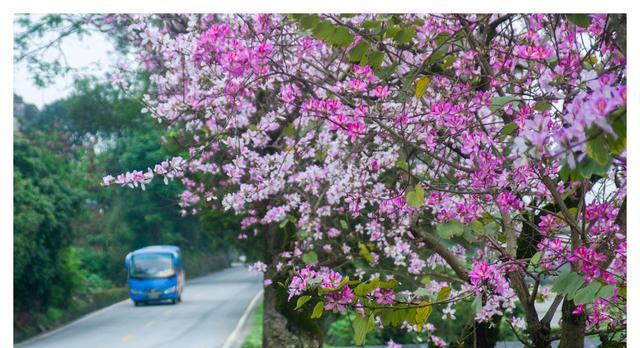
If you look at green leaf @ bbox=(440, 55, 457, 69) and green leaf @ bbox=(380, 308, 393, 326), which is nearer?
green leaf @ bbox=(380, 308, 393, 326)

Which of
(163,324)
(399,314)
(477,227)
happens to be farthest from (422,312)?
(163,324)

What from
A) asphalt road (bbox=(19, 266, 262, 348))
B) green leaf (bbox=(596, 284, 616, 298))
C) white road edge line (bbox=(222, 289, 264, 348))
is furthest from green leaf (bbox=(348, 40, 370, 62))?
asphalt road (bbox=(19, 266, 262, 348))

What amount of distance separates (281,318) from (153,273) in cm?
1165

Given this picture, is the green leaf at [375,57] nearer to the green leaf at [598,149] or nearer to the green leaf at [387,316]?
the green leaf at [387,316]

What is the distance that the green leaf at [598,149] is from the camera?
4.68ft

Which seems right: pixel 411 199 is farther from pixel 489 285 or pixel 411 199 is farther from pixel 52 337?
pixel 52 337

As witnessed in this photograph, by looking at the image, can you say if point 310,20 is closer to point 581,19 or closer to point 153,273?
point 581,19

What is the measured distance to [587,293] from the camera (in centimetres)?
205

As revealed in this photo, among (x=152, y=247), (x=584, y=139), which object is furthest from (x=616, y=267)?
(x=152, y=247)

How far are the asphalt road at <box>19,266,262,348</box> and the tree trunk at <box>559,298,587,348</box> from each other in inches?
342

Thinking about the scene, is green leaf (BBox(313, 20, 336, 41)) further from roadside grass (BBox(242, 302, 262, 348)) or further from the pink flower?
roadside grass (BBox(242, 302, 262, 348))

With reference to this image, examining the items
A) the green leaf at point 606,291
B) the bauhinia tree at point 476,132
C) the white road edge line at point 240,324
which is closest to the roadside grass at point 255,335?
the white road edge line at point 240,324

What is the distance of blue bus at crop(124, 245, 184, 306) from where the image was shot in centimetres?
1683

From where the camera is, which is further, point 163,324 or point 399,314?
point 163,324
